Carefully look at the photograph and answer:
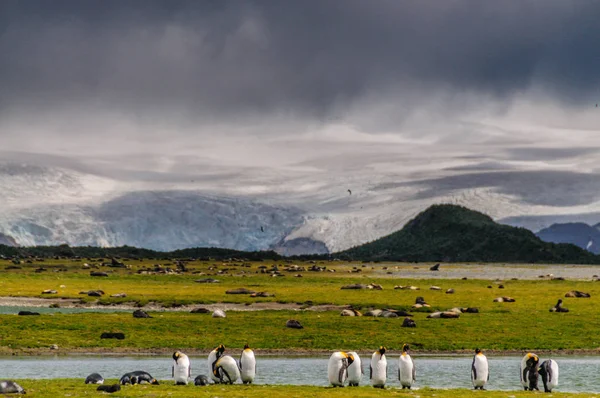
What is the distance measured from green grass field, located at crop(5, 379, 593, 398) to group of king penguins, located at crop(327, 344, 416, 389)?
983 mm

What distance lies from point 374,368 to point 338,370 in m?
1.43

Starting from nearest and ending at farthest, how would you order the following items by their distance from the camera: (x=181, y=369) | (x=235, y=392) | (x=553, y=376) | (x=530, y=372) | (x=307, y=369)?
1. (x=235, y=392)
2. (x=553, y=376)
3. (x=181, y=369)
4. (x=530, y=372)
5. (x=307, y=369)

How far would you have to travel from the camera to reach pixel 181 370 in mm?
34312

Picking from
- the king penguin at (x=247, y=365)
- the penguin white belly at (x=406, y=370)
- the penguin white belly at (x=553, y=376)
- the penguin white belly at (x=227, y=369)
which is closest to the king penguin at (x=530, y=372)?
the penguin white belly at (x=553, y=376)

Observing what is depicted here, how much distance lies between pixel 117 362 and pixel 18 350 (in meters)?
6.88

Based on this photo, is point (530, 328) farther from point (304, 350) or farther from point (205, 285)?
point (205, 285)

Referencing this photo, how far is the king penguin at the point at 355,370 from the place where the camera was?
35.4m

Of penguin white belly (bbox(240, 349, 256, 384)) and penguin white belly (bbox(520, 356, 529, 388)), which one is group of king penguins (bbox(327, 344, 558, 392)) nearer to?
penguin white belly (bbox(520, 356, 529, 388))

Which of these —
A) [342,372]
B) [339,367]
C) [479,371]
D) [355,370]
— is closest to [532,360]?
[479,371]

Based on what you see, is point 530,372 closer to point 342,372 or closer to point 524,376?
point 524,376

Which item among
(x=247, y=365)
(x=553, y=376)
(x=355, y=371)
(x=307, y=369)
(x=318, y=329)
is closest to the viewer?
(x=553, y=376)

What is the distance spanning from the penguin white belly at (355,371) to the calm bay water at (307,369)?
4.91ft

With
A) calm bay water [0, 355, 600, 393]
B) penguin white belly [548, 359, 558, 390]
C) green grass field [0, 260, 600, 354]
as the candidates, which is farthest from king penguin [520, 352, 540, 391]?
green grass field [0, 260, 600, 354]

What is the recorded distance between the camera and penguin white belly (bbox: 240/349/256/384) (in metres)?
35.3
